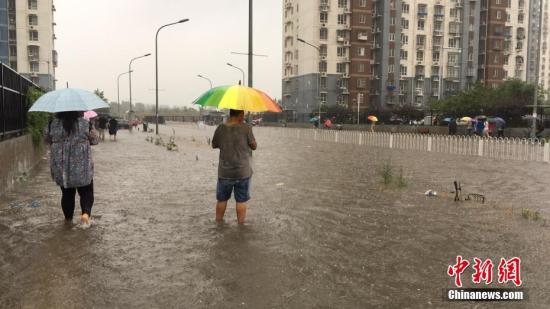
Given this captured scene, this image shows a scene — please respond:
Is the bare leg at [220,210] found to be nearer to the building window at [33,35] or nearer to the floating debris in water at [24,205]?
the floating debris in water at [24,205]

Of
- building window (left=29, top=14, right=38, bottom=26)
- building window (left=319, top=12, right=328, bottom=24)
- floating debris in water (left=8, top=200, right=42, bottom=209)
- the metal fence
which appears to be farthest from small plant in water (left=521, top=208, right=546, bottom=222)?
building window (left=29, top=14, right=38, bottom=26)

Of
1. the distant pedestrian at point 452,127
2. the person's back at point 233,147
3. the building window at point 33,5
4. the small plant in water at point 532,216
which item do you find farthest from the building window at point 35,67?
the small plant in water at point 532,216

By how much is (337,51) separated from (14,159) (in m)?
69.7

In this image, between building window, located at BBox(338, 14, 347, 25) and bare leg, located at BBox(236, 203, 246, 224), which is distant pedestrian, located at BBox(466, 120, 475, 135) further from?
building window, located at BBox(338, 14, 347, 25)

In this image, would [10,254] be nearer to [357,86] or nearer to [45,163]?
[45,163]

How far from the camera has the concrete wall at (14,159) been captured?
945cm

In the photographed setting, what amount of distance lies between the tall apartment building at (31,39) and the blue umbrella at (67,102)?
2806 inches

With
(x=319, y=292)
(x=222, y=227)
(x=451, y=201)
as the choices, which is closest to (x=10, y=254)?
(x=222, y=227)

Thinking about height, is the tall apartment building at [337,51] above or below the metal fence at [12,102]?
above

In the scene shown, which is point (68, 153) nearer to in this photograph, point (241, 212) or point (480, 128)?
point (241, 212)

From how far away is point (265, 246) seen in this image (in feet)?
19.5

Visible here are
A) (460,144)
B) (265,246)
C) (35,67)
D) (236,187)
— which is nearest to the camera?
(265,246)

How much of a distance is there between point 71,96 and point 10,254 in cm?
200

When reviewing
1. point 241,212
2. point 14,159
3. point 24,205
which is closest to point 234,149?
point 241,212
